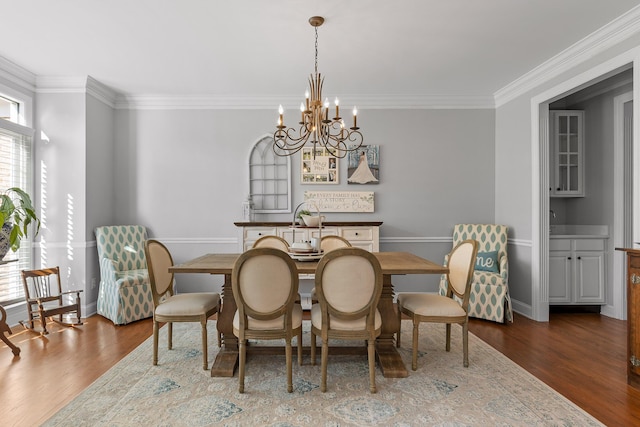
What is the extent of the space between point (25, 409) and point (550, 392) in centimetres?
322

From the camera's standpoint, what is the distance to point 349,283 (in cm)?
238

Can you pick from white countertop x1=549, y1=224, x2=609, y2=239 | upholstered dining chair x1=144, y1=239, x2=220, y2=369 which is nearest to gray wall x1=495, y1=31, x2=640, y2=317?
white countertop x1=549, y1=224, x2=609, y2=239

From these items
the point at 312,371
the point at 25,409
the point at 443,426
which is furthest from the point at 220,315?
the point at 443,426

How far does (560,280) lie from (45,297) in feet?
18.4

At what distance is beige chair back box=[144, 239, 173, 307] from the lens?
114 inches

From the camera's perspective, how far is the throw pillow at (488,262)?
425 centimetres

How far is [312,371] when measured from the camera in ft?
9.00

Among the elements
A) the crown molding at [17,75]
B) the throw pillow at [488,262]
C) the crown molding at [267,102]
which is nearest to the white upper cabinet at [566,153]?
the crown molding at [267,102]

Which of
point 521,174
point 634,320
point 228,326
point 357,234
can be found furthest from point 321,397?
point 521,174

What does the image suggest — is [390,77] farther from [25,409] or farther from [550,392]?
[25,409]

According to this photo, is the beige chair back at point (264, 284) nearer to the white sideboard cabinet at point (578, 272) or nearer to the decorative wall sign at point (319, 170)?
the decorative wall sign at point (319, 170)

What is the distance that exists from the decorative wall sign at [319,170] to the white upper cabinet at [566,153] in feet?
8.82

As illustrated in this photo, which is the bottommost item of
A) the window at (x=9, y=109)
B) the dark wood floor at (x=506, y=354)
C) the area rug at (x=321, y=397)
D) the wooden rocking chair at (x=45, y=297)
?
the dark wood floor at (x=506, y=354)

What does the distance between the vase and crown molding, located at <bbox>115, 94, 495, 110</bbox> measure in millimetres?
2233
